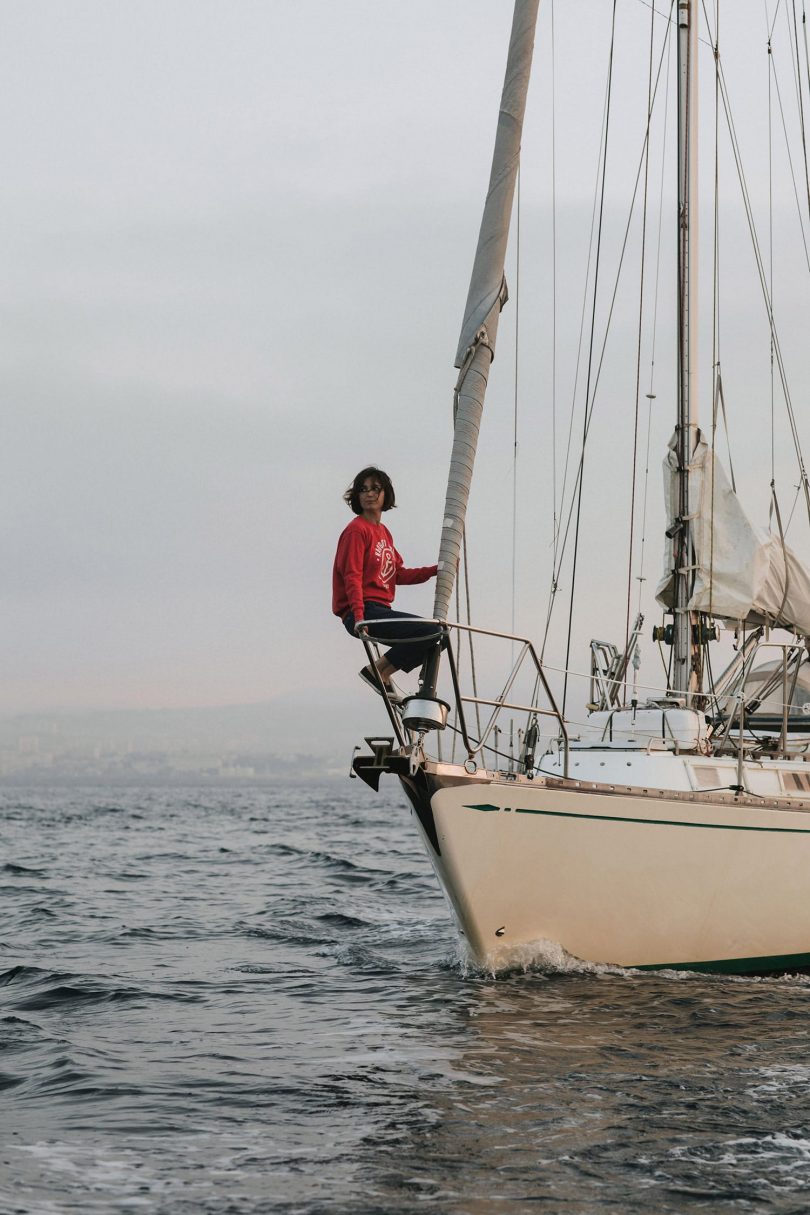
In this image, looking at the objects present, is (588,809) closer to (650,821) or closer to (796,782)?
(650,821)

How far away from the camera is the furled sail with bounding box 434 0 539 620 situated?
8.67m

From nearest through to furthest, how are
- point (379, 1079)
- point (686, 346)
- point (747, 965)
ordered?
1. point (379, 1079)
2. point (747, 965)
3. point (686, 346)

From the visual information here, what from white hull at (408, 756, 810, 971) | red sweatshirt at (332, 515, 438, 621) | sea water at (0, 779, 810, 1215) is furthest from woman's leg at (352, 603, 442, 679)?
sea water at (0, 779, 810, 1215)

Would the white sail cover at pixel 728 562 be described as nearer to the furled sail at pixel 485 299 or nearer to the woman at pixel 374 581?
the furled sail at pixel 485 299

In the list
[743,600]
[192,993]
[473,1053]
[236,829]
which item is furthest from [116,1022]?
[236,829]

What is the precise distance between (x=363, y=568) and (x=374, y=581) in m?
0.13

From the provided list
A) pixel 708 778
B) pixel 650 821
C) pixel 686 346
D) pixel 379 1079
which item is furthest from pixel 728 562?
pixel 379 1079

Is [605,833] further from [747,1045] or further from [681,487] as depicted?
[681,487]

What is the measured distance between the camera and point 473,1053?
23.9 feet

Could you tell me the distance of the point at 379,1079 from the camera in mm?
6734

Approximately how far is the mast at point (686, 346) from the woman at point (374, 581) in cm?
406

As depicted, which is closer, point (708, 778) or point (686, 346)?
point (708, 778)

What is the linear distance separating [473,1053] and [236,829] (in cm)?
3143

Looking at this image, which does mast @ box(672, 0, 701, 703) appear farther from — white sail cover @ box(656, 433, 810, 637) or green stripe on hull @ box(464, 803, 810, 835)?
green stripe on hull @ box(464, 803, 810, 835)
